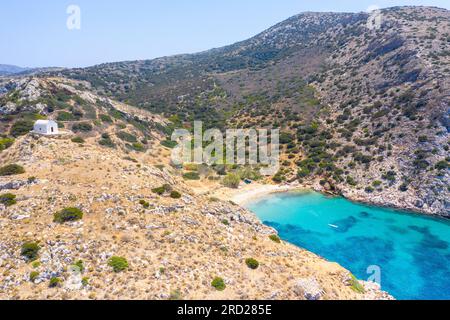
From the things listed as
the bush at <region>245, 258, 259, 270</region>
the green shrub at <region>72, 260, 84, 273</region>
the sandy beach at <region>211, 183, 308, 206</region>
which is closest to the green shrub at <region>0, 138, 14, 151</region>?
the green shrub at <region>72, 260, 84, 273</region>

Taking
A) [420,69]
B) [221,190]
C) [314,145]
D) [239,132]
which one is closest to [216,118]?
[239,132]

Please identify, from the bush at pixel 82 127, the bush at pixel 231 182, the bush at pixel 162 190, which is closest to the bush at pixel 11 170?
the bush at pixel 162 190

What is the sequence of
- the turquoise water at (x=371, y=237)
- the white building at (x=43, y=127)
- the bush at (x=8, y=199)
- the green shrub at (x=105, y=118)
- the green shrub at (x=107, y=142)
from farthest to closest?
the green shrub at (x=105, y=118), the green shrub at (x=107, y=142), the white building at (x=43, y=127), the turquoise water at (x=371, y=237), the bush at (x=8, y=199)

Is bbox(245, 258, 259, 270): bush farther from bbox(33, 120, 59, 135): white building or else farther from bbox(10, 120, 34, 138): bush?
bbox(10, 120, 34, 138): bush

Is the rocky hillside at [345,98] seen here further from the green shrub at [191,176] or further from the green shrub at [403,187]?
the green shrub at [191,176]

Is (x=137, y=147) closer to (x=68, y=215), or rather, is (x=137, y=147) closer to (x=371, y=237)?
(x=68, y=215)
